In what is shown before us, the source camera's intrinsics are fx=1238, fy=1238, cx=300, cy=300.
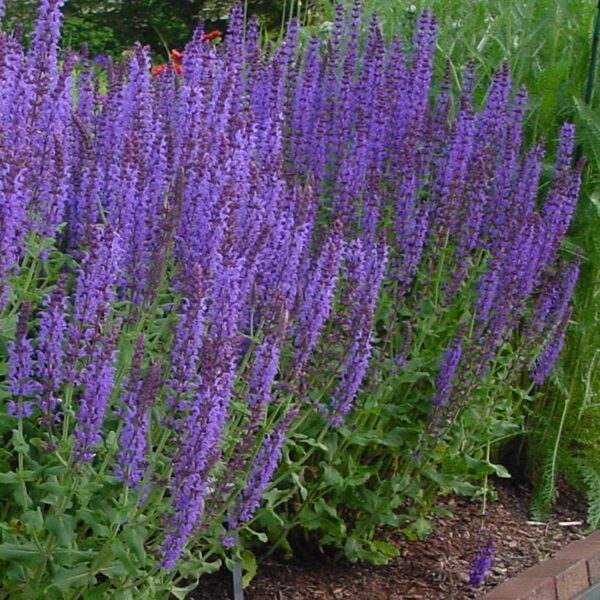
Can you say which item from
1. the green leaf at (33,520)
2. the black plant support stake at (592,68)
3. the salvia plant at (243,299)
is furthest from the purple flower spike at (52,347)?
the black plant support stake at (592,68)

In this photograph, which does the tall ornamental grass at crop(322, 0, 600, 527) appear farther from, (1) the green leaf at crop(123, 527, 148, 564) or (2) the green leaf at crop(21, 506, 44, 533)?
(2) the green leaf at crop(21, 506, 44, 533)

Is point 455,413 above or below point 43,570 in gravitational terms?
above

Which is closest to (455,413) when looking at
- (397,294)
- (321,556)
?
(397,294)

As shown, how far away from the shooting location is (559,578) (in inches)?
193

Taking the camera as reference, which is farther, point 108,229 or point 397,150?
point 397,150

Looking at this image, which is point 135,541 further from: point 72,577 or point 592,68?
point 592,68

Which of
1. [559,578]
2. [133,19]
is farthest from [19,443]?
[133,19]

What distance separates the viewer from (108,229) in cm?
297

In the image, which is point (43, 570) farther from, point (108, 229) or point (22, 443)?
point (108, 229)

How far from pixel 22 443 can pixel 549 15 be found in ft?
12.4

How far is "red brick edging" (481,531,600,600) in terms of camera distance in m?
4.73

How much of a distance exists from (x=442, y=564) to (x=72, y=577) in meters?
2.20

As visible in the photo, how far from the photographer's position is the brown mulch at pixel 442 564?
460cm

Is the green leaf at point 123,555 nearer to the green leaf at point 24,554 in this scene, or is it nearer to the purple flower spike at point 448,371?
the green leaf at point 24,554
